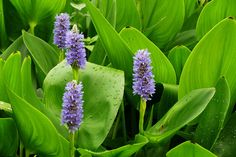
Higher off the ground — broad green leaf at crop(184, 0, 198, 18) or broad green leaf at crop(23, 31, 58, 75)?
broad green leaf at crop(184, 0, 198, 18)

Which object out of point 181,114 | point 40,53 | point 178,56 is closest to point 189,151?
point 181,114

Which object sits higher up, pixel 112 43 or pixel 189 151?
pixel 112 43

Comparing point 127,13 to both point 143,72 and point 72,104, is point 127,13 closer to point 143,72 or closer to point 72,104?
point 143,72

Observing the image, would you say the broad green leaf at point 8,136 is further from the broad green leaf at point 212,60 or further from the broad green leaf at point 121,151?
the broad green leaf at point 212,60

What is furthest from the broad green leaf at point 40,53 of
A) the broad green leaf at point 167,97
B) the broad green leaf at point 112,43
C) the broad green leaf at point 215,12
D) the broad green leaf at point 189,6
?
the broad green leaf at point 189,6

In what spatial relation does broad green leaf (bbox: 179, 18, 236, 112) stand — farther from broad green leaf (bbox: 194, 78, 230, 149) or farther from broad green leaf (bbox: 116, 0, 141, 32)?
broad green leaf (bbox: 116, 0, 141, 32)

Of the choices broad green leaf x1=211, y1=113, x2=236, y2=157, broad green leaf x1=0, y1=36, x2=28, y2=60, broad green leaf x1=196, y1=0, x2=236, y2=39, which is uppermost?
broad green leaf x1=196, y1=0, x2=236, y2=39

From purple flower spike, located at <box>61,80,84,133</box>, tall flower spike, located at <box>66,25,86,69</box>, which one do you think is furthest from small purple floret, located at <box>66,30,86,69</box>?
purple flower spike, located at <box>61,80,84,133</box>
